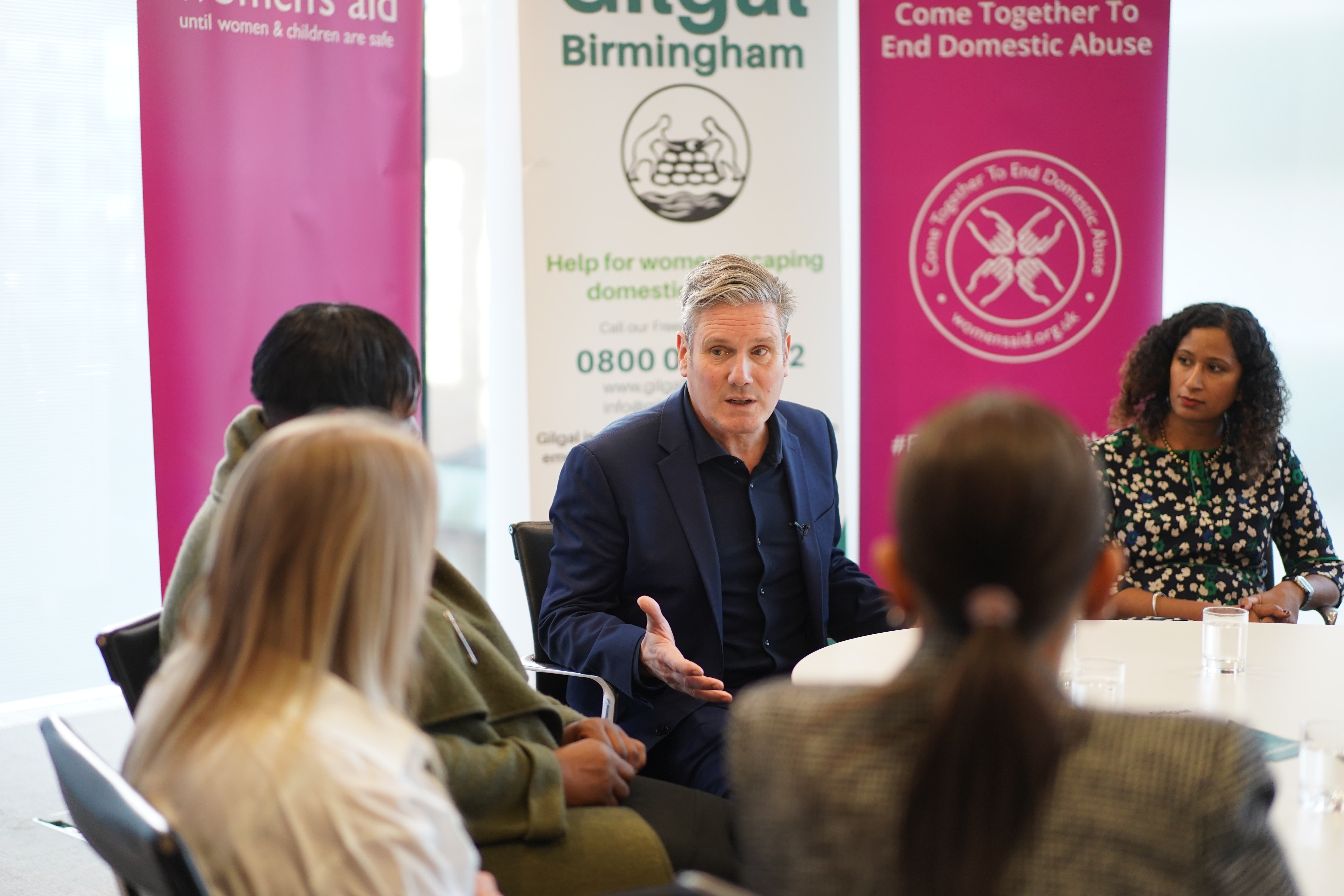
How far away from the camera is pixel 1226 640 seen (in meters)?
2.30

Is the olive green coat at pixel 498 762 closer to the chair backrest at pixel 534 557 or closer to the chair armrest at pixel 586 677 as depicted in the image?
the chair armrest at pixel 586 677

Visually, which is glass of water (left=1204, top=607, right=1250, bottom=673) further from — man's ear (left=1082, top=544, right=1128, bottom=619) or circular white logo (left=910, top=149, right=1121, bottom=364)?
circular white logo (left=910, top=149, right=1121, bottom=364)

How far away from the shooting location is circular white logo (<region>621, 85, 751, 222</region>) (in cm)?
428

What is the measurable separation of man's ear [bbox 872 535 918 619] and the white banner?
321 centimetres

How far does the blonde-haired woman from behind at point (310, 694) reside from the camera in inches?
47.6

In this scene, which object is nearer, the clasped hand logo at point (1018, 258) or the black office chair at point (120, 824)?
the black office chair at point (120, 824)

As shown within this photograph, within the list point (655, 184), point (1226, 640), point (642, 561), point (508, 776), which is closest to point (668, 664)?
point (642, 561)

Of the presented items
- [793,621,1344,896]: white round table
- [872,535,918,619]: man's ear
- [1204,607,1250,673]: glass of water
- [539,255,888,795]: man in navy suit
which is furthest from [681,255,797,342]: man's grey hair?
[872,535,918,619]: man's ear

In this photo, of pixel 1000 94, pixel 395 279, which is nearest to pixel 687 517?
pixel 395 279

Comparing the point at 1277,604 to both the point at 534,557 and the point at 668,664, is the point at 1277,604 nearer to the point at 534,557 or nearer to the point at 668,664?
the point at 668,664

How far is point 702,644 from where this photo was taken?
2.65m

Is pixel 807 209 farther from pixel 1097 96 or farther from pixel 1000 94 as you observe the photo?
pixel 1097 96

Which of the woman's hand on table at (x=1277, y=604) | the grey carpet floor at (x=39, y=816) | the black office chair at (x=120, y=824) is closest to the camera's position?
the black office chair at (x=120, y=824)

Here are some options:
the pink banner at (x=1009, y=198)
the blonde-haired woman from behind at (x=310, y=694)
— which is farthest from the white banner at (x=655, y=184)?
the blonde-haired woman from behind at (x=310, y=694)
